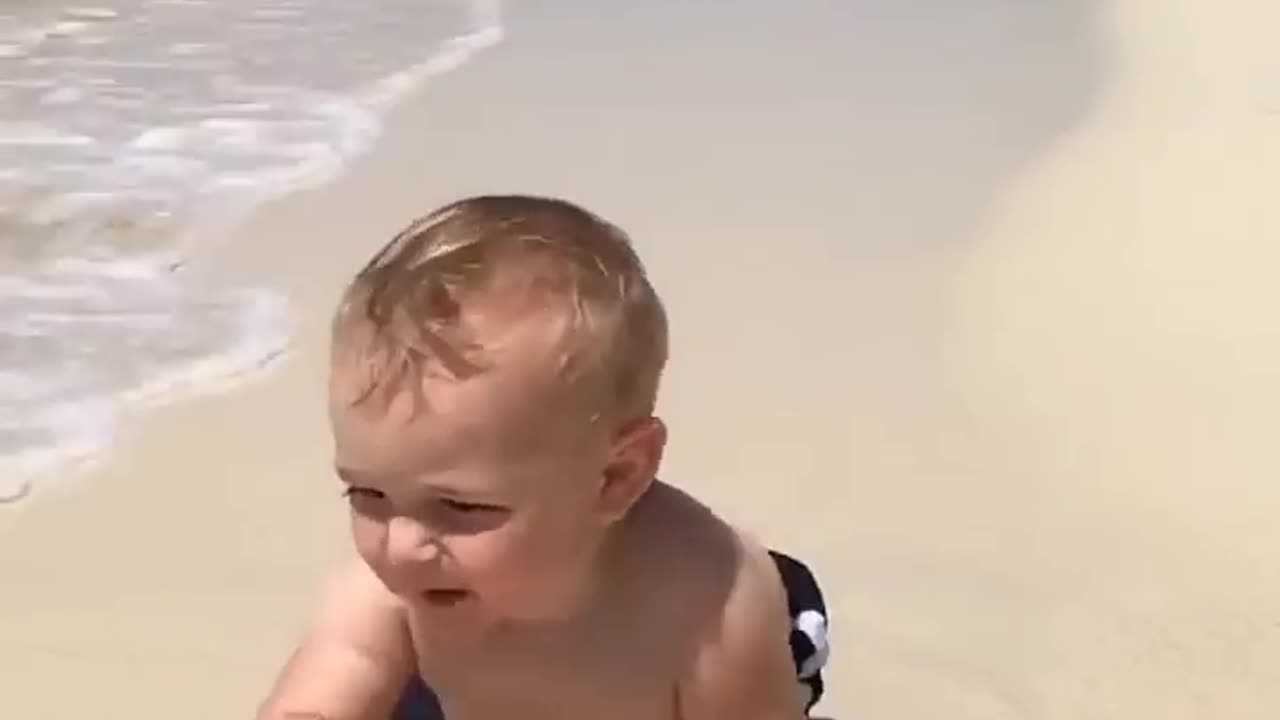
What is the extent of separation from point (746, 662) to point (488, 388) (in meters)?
0.25

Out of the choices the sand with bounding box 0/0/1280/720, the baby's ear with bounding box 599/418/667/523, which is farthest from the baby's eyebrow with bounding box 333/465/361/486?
the sand with bounding box 0/0/1280/720

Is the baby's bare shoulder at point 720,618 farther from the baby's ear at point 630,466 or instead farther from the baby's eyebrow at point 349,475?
the baby's eyebrow at point 349,475

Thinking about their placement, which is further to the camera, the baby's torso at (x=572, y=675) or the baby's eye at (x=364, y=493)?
the baby's torso at (x=572, y=675)

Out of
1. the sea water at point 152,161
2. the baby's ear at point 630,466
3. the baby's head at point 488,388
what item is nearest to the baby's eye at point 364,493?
the baby's head at point 488,388

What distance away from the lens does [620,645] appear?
0.95 metres

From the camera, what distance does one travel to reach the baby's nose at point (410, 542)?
0.82 metres

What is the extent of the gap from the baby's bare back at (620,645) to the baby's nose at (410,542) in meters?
0.12

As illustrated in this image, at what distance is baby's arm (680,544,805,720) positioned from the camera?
0.96 metres

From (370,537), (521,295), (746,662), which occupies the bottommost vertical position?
(746,662)

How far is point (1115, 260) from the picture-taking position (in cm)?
202

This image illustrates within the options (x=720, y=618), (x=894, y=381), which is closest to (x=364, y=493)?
(x=720, y=618)

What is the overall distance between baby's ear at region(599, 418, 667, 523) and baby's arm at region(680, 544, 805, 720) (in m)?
0.10

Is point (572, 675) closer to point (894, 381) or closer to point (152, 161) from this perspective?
point (894, 381)

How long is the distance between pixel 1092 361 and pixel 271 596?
2.71 feet
